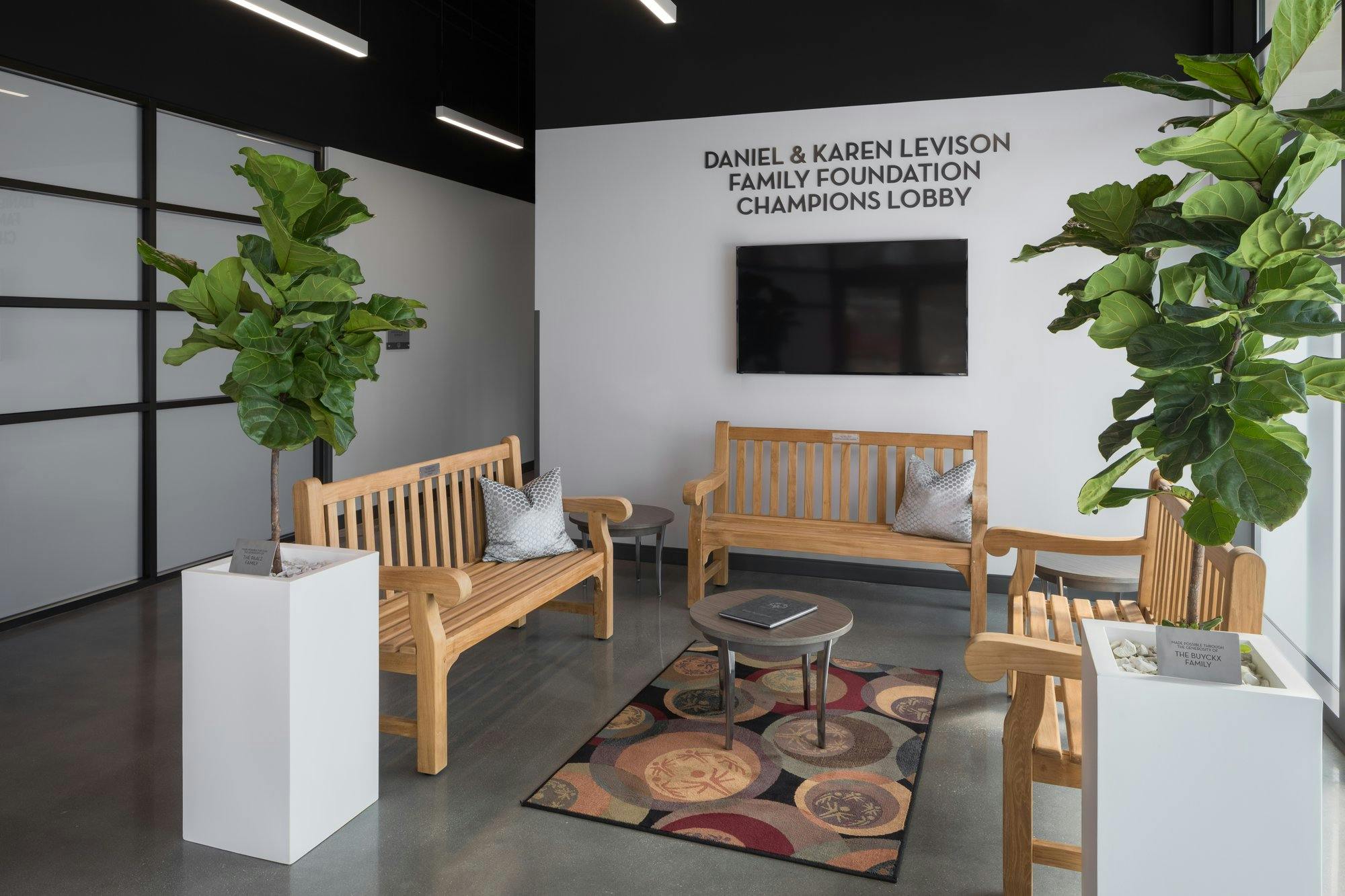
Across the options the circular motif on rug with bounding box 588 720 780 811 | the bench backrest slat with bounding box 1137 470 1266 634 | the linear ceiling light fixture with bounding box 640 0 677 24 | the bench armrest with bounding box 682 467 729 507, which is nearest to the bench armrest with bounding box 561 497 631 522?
the bench armrest with bounding box 682 467 729 507

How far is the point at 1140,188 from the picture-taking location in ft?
5.78

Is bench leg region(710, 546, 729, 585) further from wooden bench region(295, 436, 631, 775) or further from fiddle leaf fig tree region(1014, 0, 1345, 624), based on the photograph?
fiddle leaf fig tree region(1014, 0, 1345, 624)

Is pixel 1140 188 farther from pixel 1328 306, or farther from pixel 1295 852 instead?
pixel 1295 852

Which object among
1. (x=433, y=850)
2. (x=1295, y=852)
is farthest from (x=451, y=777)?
(x=1295, y=852)

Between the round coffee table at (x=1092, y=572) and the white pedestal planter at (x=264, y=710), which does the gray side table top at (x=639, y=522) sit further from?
the white pedestal planter at (x=264, y=710)

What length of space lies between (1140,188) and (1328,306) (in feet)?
1.31

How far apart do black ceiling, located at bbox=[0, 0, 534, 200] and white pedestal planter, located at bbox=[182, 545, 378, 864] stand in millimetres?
3257

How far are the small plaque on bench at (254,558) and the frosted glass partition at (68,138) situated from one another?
2.88 metres

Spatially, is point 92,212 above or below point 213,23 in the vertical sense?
below

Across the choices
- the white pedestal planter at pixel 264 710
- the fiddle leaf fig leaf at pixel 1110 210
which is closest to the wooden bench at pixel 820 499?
the white pedestal planter at pixel 264 710

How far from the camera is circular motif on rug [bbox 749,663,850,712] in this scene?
3475mm

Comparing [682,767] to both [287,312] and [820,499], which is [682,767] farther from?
[820,499]

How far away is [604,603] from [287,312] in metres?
2.12

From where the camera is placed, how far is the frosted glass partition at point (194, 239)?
16.2ft
